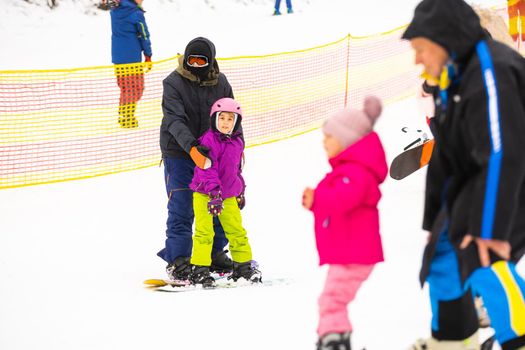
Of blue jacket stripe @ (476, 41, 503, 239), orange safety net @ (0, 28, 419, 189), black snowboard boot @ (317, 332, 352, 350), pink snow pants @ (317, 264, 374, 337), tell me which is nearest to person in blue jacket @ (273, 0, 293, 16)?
orange safety net @ (0, 28, 419, 189)

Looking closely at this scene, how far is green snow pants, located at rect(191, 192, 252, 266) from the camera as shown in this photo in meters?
5.88

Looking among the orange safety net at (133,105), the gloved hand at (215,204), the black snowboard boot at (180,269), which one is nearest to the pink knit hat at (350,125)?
the gloved hand at (215,204)

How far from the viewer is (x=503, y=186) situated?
11.0ft

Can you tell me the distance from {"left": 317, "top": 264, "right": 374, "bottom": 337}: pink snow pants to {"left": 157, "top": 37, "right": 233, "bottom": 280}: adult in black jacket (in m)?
2.16

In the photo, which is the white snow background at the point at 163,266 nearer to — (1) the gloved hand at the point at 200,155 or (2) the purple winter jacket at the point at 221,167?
(2) the purple winter jacket at the point at 221,167

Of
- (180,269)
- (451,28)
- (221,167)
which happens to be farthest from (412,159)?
(451,28)

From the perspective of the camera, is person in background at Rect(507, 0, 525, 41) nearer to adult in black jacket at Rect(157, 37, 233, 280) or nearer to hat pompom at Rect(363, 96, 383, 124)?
adult in black jacket at Rect(157, 37, 233, 280)

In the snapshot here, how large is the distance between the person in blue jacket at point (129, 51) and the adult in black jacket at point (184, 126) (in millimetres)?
4537

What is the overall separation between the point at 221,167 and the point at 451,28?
104 inches

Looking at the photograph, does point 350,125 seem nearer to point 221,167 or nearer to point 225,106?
point 225,106

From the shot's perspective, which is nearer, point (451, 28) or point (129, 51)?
point (451, 28)

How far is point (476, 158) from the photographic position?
3377 mm

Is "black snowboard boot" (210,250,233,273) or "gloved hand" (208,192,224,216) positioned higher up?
"gloved hand" (208,192,224,216)

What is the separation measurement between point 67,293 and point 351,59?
9001 mm
